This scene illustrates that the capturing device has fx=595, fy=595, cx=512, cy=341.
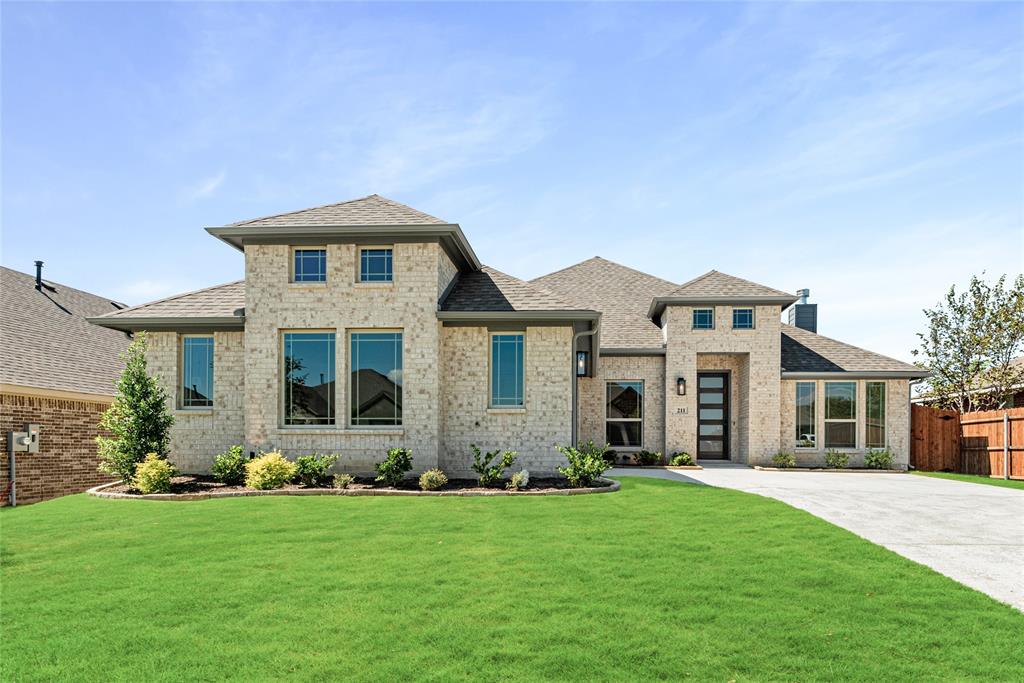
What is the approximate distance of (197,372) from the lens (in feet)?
48.6

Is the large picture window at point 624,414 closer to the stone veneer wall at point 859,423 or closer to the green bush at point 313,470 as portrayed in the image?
the stone veneer wall at point 859,423

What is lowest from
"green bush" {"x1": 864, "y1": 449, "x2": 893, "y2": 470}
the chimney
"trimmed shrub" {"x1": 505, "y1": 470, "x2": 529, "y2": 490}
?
"green bush" {"x1": 864, "y1": 449, "x2": 893, "y2": 470}

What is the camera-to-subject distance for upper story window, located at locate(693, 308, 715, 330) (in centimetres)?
1941

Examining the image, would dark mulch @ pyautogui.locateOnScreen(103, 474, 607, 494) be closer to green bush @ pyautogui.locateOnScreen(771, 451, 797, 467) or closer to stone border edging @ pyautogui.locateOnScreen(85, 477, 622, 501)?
stone border edging @ pyautogui.locateOnScreen(85, 477, 622, 501)

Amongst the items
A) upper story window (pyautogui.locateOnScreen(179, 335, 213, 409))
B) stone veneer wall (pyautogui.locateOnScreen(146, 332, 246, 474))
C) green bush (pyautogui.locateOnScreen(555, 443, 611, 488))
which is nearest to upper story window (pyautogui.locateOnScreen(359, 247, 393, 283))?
stone veneer wall (pyautogui.locateOnScreen(146, 332, 246, 474))

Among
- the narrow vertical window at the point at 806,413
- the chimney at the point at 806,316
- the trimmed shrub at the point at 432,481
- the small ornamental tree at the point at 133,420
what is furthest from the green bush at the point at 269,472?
the chimney at the point at 806,316

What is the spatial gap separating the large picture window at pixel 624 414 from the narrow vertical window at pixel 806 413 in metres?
5.09

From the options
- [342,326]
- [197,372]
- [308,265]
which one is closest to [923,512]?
[342,326]

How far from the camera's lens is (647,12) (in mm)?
9844

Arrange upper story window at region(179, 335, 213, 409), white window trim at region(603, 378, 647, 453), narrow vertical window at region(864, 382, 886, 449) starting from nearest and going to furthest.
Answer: upper story window at region(179, 335, 213, 409) → narrow vertical window at region(864, 382, 886, 449) → white window trim at region(603, 378, 647, 453)

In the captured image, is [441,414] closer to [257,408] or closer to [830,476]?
[257,408]

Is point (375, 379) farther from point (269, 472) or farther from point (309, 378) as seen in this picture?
point (269, 472)

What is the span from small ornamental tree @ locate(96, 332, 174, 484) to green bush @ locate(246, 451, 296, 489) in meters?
2.59

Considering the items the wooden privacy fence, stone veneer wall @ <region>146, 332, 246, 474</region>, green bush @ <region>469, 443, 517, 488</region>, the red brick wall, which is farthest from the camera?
the wooden privacy fence
